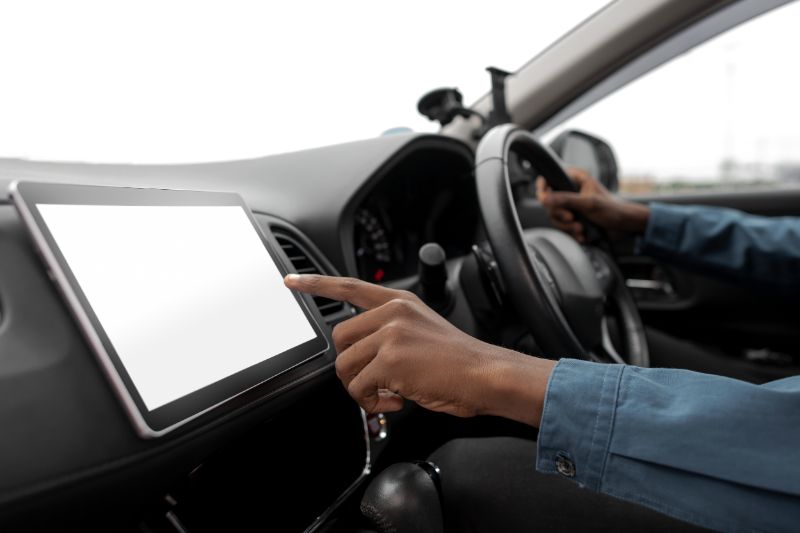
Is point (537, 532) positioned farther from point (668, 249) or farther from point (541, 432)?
A: point (668, 249)

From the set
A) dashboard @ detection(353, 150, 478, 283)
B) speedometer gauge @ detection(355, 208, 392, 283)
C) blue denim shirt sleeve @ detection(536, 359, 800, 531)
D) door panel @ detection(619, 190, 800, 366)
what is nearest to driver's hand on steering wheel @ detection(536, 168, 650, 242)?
dashboard @ detection(353, 150, 478, 283)

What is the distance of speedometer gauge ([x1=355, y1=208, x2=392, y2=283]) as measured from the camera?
101cm

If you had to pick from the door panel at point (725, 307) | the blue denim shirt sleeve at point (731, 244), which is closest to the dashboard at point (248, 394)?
the blue denim shirt sleeve at point (731, 244)

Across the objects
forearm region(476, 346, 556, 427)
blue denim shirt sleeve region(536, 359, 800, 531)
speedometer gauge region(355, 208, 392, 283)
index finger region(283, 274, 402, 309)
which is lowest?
blue denim shirt sleeve region(536, 359, 800, 531)

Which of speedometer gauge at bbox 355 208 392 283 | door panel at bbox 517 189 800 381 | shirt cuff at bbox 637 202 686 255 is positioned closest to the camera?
speedometer gauge at bbox 355 208 392 283

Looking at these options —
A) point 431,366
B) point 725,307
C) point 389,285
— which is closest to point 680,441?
point 431,366

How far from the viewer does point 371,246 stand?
1.06 meters

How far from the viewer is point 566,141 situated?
5.18ft

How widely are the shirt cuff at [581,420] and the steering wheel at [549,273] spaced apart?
0.55 ft

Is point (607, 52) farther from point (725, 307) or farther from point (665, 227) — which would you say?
point (725, 307)

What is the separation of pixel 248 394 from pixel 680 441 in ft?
1.37

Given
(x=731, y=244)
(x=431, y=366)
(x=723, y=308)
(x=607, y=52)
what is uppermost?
(x=607, y=52)

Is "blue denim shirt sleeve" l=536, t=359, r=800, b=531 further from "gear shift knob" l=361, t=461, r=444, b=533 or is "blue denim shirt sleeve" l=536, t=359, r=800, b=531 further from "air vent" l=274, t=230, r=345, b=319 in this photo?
"air vent" l=274, t=230, r=345, b=319

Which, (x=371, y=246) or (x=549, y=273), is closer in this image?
(x=549, y=273)
